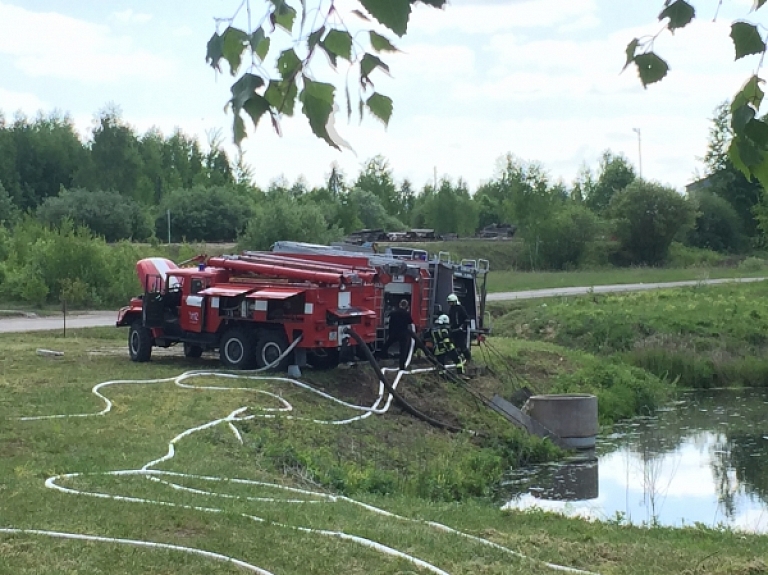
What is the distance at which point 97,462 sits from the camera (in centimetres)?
1021

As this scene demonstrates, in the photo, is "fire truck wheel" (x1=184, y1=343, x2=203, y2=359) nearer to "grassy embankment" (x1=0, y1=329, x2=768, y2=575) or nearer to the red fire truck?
the red fire truck

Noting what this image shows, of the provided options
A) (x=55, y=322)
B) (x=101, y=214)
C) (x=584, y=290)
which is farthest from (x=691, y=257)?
(x=55, y=322)

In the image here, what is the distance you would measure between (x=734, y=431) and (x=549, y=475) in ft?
19.8

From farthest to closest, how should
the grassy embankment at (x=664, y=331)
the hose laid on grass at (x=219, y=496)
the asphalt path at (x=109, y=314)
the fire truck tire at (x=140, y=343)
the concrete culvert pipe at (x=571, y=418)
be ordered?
the grassy embankment at (x=664, y=331)
the asphalt path at (x=109, y=314)
the fire truck tire at (x=140, y=343)
the concrete culvert pipe at (x=571, y=418)
the hose laid on grass at (x=219, y=496)

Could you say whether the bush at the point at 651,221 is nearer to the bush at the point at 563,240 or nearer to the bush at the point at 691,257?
the bush at the point at 691,257

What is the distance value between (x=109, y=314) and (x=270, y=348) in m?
16.0

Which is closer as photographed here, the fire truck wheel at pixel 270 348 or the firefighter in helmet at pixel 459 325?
the fire truck wheel at pixel 270 348

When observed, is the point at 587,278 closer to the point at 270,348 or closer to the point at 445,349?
the point at 445,349

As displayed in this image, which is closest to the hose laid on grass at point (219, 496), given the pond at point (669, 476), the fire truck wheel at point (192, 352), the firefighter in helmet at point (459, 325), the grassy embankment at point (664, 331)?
the pond at point (669, 476)

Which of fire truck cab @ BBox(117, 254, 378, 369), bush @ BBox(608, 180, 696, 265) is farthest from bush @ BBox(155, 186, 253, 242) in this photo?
fire truck cab @ BBox(117, 254, 378, 369)

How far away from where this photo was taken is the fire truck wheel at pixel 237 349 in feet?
58.6

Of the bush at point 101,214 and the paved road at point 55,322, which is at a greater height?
the bush at point 101,214

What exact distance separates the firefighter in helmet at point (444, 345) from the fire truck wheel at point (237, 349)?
3.88 m

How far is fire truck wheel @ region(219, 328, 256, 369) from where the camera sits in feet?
58.6
